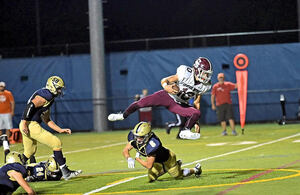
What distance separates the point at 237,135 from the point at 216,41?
903cm

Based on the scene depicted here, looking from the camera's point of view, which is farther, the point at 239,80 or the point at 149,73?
the point at 149,73

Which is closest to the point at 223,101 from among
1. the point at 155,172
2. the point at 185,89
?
the point at 185,89

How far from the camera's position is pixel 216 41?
30.7 meters

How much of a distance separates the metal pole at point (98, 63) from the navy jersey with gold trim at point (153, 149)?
16.3 metres

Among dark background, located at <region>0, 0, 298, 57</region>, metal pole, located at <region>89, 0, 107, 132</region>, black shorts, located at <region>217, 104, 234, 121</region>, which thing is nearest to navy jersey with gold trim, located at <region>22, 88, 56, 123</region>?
black shorts, located at <region>217, 104, 234, 121</region>

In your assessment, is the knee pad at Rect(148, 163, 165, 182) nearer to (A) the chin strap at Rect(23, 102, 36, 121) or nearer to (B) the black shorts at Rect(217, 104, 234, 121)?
(A) the chin strap at Rect(23, 102, 36, 121)

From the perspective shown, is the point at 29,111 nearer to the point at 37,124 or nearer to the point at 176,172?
the point at 37,124

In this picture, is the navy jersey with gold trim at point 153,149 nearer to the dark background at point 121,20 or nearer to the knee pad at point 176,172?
the knee pad at point 176,172

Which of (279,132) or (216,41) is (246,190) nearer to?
(279,132)

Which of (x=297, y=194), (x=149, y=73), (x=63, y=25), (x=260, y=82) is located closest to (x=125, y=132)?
(x=149, y=73)

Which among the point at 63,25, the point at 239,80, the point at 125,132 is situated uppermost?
the point at 63,25

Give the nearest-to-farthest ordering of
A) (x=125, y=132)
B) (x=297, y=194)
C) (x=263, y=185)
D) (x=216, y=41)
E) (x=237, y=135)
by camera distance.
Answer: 1. (x=297, y=194)
2. (x=263, y=185)
3. (x=237, y=135)
4. (x=125, y=132)
5. (x=216, y=41)

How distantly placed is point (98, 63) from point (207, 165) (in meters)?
14.2

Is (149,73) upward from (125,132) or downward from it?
upward
